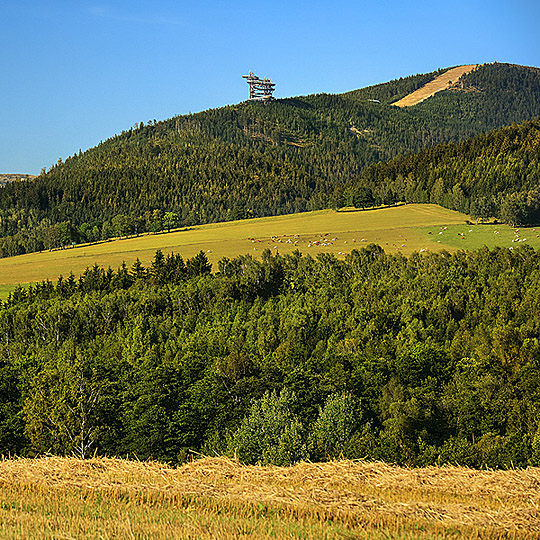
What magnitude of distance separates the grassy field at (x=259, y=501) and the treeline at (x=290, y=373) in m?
19.0

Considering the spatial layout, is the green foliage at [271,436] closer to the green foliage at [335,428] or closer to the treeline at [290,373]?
the treeline at [290,373]

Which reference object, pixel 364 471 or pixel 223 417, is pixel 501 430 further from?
pixel 364 471

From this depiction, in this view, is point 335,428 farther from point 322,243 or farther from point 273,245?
point 273,245

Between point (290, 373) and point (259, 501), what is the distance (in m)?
42.8

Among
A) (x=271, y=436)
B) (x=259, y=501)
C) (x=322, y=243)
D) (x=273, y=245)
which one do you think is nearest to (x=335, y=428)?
(x=271, y=436)

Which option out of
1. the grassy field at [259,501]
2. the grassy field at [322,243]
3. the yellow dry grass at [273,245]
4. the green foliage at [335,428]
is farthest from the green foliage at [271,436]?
the yellow dry grass at [273,245]

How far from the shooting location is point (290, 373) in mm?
62438

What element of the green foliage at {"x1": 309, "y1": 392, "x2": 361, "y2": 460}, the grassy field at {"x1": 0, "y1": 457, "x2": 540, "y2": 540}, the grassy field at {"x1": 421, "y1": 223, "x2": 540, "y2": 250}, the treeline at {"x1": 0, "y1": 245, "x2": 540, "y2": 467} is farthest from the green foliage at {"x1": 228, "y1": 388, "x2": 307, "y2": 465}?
the grassy field at {"x1": 421, "y1": 223, "x2": 540, "y2": 250}

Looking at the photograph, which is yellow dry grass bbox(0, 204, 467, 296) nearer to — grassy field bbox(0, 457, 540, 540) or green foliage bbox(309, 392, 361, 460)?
green foliage bbox(309, 392, 361, 460)

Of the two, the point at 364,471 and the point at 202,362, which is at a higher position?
the point at 364,471

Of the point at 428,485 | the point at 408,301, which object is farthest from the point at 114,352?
the point at 428,485

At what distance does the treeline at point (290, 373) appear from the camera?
51188 millimetres

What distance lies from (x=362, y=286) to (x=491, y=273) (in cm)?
2626

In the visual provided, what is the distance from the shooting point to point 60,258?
646 feet
